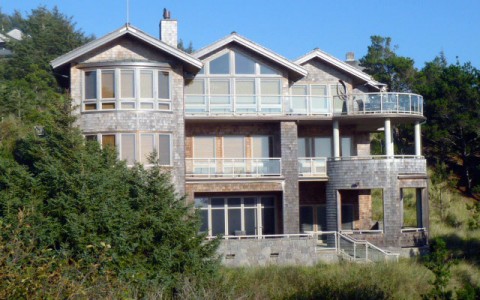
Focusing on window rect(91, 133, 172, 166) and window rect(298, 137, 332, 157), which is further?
window rect(298, 137, 332, 157)

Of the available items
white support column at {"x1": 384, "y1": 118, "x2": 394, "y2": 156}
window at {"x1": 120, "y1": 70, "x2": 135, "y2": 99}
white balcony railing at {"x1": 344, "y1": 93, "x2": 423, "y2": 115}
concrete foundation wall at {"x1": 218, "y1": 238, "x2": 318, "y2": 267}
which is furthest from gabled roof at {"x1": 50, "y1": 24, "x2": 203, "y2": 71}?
white support column at {"x1": 384, "y1": 118, "x2": 394, "y2": 156}

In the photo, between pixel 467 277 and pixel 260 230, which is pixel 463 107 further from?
pixel 467 277

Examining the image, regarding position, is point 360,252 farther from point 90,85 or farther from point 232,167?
point 90,85

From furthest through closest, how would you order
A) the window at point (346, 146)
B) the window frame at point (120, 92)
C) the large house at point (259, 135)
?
1. the window at point (346, 146)
2. the large house at point (259, 135)
3. the window frame at point (120, 92)

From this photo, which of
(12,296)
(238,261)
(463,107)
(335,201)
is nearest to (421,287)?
(238,261)

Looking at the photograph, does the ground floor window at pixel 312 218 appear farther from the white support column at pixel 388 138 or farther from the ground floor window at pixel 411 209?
the white support column at pixel 388 138

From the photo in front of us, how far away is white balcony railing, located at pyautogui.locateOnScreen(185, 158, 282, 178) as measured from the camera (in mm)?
33188

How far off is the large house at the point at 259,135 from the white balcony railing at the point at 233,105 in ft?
0.14

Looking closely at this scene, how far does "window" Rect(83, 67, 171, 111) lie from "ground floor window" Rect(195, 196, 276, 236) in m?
5.64

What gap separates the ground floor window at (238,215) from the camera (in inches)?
1346

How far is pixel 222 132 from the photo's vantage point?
1366 inches

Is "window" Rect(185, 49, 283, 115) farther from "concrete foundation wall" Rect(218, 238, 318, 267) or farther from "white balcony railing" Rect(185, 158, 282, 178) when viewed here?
"concrete foundation wall" Rect(218, 238, 318, 267)

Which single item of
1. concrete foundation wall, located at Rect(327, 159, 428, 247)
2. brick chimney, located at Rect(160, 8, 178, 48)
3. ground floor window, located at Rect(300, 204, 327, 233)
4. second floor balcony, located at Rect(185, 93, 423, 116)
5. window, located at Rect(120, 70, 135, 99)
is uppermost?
brick chimney, located at Rect(160, 8, 178, 48)

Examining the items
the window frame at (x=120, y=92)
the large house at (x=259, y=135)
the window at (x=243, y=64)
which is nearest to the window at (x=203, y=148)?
the large house at (x=259, y=135)
